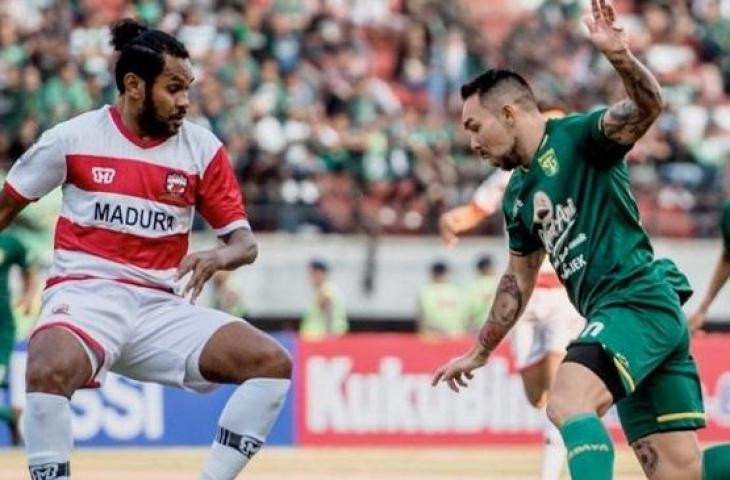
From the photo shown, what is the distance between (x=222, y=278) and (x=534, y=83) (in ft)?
20.1

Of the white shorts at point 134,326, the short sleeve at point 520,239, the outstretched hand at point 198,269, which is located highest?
the short sleeve at point 520,239

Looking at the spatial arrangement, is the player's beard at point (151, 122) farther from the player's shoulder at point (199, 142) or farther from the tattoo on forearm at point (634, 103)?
the tattoo on forearm at point (634, 103)

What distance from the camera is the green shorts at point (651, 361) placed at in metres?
8.65

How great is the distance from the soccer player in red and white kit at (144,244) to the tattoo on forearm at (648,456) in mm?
1861

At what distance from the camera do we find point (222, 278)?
2173 cm

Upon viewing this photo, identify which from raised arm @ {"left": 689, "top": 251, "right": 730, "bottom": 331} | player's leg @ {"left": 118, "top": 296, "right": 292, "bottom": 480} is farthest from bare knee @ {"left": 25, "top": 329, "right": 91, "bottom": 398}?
raised arm @ {"left": 689, "top": 251, "right": 730, "bottom": 331}

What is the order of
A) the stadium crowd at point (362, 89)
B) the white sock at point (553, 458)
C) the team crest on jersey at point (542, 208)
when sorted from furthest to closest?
1. the stadium crowd at point (362, 89)
2. the white sock at point (553, 458)
3. the team crest on jersey at point (542, 208)

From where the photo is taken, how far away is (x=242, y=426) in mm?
9852

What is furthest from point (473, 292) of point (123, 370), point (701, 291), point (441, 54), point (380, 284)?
point (123, 370)

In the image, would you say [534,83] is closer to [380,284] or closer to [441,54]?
[441,54]

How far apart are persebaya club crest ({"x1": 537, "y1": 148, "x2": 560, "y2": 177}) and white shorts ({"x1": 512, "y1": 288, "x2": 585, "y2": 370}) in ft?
15.6

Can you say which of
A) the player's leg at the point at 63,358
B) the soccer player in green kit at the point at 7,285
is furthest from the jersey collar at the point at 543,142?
the soccer player in green kit at the point at 7,285

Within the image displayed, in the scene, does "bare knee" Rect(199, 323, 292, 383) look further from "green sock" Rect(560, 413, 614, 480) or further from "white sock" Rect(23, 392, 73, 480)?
"green sock" Rect(560, 413, 614, 480)

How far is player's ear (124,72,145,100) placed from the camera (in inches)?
388
